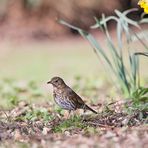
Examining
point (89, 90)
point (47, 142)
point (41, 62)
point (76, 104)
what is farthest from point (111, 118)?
point (41, 62)

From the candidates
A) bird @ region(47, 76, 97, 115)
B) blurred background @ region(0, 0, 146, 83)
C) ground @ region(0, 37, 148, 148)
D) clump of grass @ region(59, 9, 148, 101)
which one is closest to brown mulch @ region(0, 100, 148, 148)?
ground @ region(0, 37, 148, 148)

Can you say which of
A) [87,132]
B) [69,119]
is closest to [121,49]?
[69,119]

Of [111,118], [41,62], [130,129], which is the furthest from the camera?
[41,62]

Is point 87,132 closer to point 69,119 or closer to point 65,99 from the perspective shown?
point 69,119

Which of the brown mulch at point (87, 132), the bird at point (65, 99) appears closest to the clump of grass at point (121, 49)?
the bird at point (65, 99)

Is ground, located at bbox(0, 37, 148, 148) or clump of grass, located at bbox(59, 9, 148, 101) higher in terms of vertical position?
clump of grass, located at bbox(59, 9, 148, 101)

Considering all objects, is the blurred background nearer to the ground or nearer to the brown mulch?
the ground

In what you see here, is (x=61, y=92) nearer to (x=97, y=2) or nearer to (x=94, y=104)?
(x=94, y=104)

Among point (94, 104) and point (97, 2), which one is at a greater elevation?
point (97, 2)

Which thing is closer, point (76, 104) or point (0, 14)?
point (76, 104)

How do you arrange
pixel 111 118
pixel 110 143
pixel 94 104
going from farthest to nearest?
1. pixel 94 104
2. pixel 111 118
3. pixel 110 143

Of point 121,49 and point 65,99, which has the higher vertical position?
point 121,49
